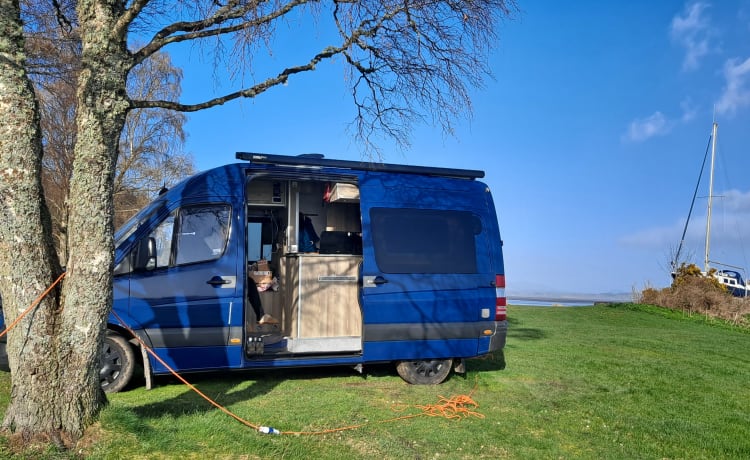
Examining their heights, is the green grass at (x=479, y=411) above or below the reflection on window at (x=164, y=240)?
below

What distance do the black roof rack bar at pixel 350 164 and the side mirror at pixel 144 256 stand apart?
58.4 inches

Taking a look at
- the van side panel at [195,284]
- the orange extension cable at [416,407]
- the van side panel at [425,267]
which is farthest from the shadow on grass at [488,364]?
the van side panel at [195,284]

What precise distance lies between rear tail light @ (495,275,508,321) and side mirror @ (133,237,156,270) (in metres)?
4.27

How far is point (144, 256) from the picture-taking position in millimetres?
6430

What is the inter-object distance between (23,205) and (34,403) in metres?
1.41

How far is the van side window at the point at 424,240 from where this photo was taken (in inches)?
285

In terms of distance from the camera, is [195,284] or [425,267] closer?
[195,284]

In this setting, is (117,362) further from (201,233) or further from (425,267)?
(425,267)

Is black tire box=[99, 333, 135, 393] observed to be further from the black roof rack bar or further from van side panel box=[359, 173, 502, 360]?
van side panel box=[359, 173, 502, 360]

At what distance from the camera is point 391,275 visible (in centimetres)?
711

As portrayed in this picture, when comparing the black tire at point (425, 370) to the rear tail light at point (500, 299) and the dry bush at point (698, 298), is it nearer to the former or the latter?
the rear tail light at point (500, 299)

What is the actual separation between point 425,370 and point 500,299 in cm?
136

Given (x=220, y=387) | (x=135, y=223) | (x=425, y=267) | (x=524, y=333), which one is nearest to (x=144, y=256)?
(x=135, y=223)

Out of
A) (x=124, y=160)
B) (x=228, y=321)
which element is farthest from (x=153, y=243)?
(x=124, y=160)
